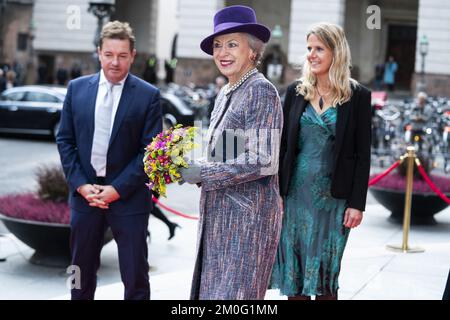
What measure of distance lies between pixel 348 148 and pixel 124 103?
1.43m

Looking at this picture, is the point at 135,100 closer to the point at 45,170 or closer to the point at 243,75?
the point at 243,75

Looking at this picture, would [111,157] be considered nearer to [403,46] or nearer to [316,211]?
[316,211]

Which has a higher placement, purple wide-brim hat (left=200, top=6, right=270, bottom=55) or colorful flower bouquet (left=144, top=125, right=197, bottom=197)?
purple wide-brim hat (left=200, top=6, right=270, bottom=55)

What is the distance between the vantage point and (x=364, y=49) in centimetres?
4422

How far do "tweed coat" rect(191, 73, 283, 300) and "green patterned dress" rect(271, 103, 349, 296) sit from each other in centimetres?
112

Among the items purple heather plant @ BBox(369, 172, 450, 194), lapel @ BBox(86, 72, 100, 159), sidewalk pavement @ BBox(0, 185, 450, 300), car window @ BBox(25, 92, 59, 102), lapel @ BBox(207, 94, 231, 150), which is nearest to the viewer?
lapel @ BBox(207, 94, 231, 150)

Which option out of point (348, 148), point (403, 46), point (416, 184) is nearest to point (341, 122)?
point (348, 148)

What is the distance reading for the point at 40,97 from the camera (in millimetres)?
22641

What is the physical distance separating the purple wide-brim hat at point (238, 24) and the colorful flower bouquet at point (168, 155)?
0.50m

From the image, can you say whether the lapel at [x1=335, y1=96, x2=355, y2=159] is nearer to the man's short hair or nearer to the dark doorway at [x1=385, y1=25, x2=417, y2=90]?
the man's short hair

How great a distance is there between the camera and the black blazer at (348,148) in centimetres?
515

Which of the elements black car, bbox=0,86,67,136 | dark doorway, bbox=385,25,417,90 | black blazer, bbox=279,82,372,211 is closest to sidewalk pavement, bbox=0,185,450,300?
black blazer, bbox=279,82,372,211

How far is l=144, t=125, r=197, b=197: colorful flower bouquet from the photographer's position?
13.1 ft

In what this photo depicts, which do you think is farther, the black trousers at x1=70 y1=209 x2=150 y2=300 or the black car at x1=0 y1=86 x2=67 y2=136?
the black car at x1=0 y1=86 x2=67 y2=136
